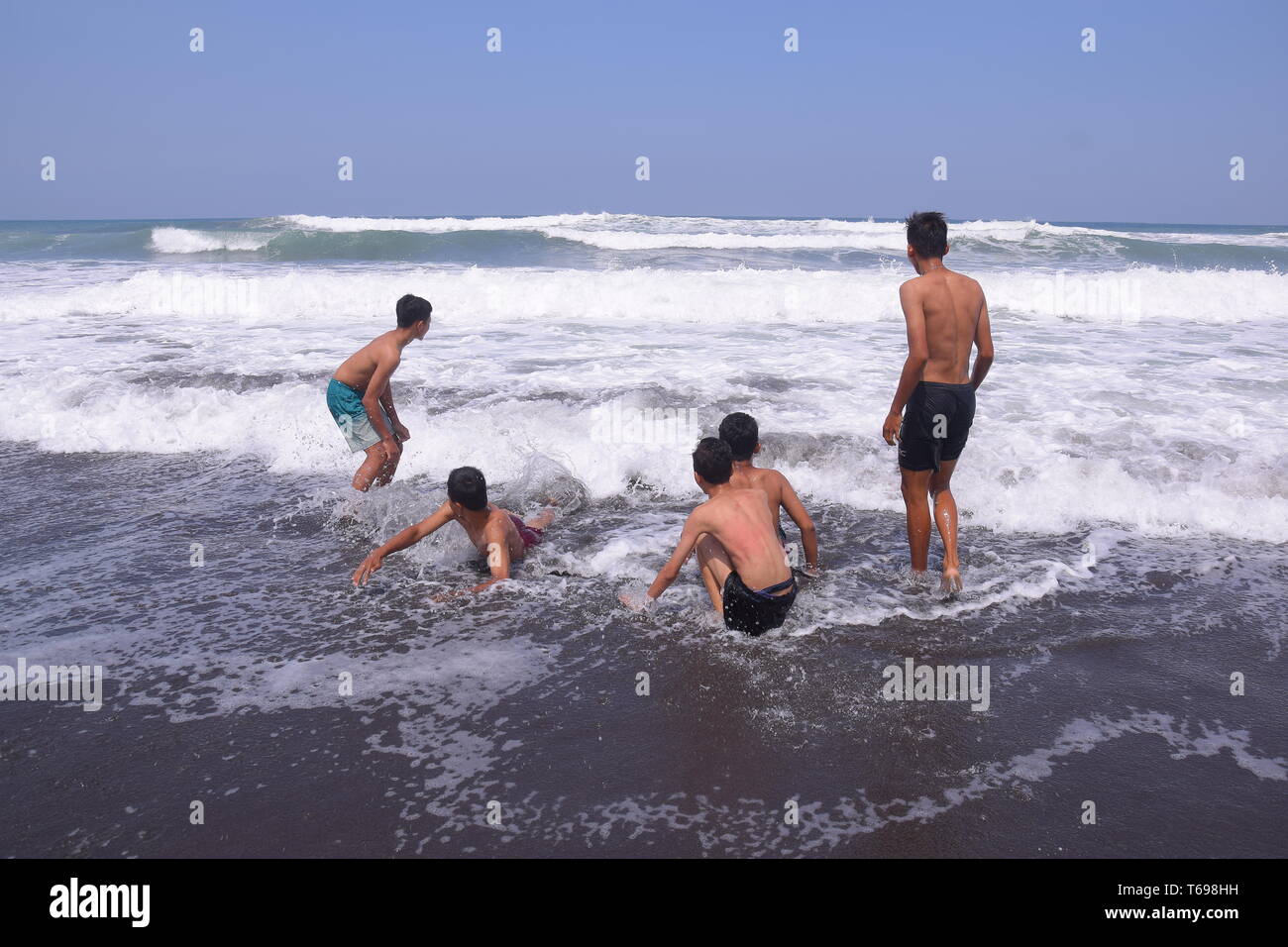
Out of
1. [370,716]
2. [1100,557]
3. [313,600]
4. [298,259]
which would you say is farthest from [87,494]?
[298,259]

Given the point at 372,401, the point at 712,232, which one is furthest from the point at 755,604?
the point at 712,232

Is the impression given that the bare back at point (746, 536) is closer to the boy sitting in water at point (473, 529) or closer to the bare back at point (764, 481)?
the bare back at point (764, 481)

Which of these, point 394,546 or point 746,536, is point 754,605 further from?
point 394,546

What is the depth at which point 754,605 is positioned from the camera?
394 cm

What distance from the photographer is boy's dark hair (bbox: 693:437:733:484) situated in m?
3.99

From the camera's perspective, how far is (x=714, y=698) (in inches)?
139

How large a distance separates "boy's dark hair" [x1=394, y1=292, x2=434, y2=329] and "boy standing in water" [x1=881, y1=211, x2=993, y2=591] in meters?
3.12

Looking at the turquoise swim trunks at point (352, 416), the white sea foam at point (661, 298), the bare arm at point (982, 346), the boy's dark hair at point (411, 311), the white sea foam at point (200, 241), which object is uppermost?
the white sea foam at point (200, 241)

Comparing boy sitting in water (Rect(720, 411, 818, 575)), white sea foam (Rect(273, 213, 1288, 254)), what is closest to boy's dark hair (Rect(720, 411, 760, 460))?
boy sitting in water (Rect(720, 411, 818, 575))

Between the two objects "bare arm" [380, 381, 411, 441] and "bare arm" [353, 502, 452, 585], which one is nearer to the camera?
"bare arm" [353, 502, 452, 585]

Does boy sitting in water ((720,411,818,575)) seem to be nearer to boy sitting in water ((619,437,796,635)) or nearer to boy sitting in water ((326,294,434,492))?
boy sitting in water ((619,437,796,635))

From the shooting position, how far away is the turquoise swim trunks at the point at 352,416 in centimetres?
601

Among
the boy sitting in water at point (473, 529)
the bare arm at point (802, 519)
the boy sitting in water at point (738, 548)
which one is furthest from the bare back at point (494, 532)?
the bare arm at point (802, 519)

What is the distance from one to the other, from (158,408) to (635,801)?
7.42 meters
